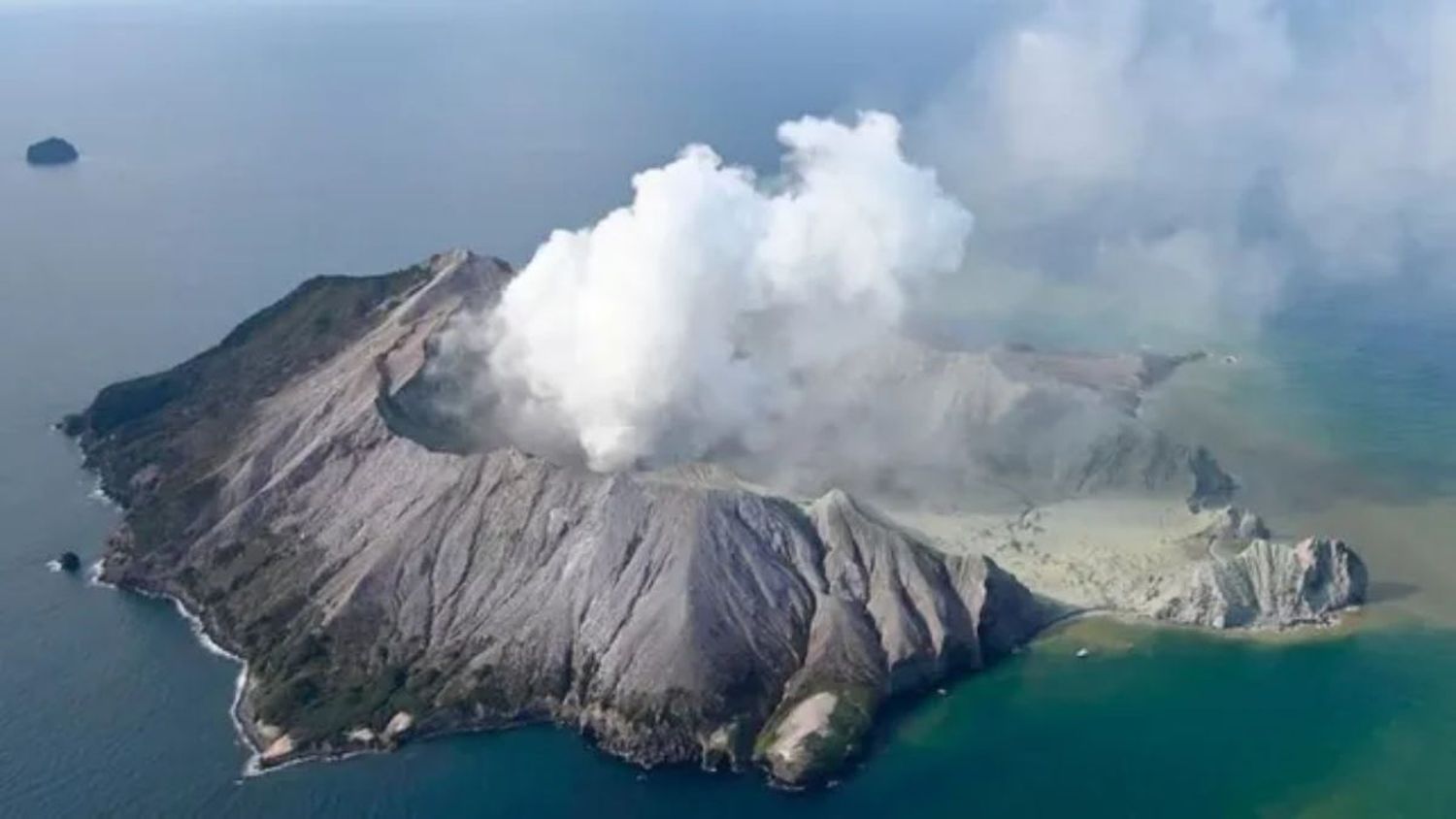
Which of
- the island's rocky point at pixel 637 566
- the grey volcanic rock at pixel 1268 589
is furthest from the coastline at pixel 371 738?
the grey volcanic rock at pixel 1268 589

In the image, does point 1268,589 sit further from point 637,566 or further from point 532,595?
point 532,595

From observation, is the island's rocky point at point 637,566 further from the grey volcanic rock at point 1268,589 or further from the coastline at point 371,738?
the coastline at point 371,738

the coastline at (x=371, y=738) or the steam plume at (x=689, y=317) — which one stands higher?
the steam plume at (x=689, y=317)

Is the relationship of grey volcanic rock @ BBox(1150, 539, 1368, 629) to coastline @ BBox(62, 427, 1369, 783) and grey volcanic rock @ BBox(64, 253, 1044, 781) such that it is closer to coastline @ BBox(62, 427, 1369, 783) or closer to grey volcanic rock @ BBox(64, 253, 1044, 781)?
coastline @ BBox(62, 427, 1369, 783)

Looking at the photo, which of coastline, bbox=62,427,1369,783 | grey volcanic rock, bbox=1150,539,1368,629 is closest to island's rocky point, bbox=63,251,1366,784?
grey volcanic rock, bbox=1150,539,1368,629

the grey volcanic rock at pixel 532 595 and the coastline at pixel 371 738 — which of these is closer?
the coastline at pixel 371 738

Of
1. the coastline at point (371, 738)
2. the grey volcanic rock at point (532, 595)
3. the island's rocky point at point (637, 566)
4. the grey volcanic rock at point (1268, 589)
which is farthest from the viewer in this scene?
the grey volcanic rock at point (1268, 589)

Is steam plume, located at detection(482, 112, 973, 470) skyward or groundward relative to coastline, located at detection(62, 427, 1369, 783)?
skyward
